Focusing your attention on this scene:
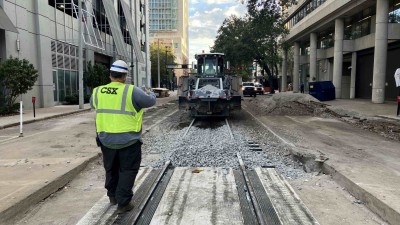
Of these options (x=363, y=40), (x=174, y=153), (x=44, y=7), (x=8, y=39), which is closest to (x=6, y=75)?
(x=8, y=39)

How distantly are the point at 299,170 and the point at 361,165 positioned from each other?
4.19ft

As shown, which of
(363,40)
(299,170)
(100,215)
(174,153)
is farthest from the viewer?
(363,40)

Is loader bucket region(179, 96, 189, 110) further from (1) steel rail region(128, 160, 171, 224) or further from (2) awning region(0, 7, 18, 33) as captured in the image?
(2) awning region(0, 7, 18, 33)

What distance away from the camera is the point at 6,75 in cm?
1925

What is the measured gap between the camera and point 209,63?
67.6 ft

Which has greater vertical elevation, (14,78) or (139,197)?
(14,78)

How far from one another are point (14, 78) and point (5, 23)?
3.37m

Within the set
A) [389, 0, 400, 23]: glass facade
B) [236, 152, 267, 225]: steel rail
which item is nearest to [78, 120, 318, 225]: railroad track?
[236, 152, 267, 225]: steel rail

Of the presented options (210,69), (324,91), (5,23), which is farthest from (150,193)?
(324,91)

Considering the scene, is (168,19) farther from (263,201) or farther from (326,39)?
(263,201)

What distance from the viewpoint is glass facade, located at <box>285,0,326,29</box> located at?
41.5 metres

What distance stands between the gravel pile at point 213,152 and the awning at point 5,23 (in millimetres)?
12458

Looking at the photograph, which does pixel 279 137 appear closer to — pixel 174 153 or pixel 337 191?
pixel 174 153

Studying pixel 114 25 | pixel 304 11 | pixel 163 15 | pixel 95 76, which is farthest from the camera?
pixel 163 15
